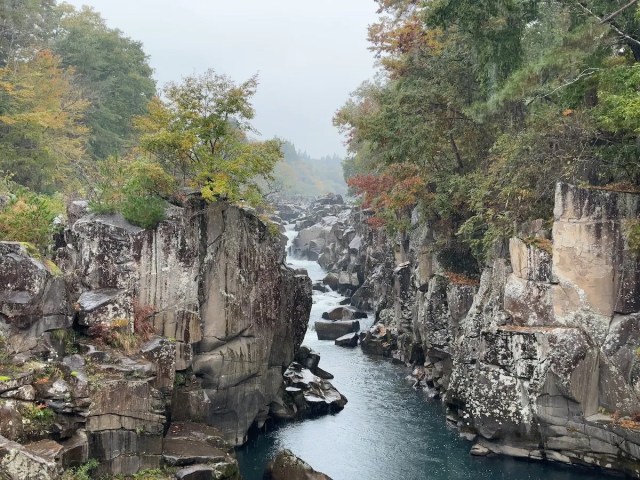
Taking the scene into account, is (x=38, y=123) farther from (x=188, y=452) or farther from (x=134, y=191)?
(x=188, y=452)

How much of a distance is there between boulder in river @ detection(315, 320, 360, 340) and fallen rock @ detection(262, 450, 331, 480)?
21687 millimetres

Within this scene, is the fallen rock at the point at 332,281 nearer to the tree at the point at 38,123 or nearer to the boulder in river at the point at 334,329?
the boulder in river at the point at 334,329

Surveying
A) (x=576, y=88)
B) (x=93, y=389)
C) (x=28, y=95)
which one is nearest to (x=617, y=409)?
(x=576, y=88)

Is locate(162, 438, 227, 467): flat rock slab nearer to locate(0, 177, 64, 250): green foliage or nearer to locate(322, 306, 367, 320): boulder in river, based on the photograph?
locate(0, 177, 64, 250): green foliage

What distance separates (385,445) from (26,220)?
16.0 meters

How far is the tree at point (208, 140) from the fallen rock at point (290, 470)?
32.0 feet

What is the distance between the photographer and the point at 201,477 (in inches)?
706

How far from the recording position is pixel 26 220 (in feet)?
65.6

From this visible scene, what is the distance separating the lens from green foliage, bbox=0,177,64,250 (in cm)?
1962

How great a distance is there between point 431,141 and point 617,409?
45.9 ft

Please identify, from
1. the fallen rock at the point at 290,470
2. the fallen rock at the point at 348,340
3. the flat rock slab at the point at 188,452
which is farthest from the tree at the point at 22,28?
the fallen rock at the point at 290,470

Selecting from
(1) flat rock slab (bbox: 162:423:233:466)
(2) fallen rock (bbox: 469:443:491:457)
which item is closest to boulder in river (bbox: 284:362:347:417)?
(2) fallen rock (bbox: 469:443:491:457)

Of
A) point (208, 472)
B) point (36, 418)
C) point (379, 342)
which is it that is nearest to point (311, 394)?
point (379, 342)

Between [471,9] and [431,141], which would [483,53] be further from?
[431,141]
